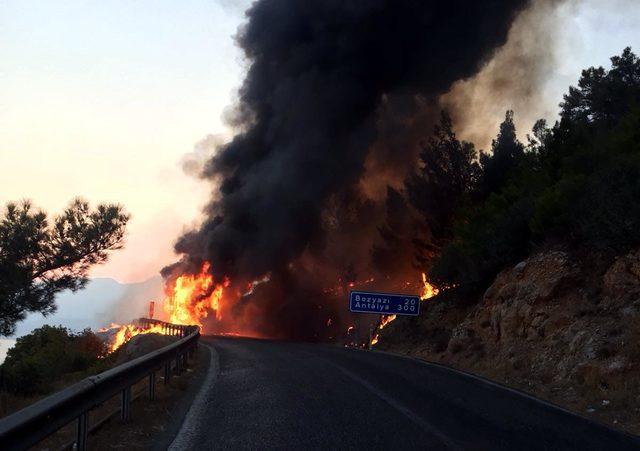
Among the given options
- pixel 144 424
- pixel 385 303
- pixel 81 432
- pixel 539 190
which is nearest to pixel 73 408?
pixel 81 432

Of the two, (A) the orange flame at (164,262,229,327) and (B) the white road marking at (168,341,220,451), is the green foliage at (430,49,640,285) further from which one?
(A) the orange flame at (164,262,229,327)

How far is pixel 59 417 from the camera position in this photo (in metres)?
4.54

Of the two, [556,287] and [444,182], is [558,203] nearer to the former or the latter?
[556,287]

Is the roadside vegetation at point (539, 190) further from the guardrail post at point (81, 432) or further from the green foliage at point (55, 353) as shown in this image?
the green foliage at point (55, 353)

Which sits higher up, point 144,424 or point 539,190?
point 539,190

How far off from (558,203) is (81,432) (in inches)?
595

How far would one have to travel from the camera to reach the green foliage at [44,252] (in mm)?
22656

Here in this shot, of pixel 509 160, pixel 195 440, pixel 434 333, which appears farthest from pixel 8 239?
pixel 509 160

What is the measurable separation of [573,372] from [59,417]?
9.50m

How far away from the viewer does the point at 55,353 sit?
30.0 metres

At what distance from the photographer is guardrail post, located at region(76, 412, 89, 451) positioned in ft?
16.6

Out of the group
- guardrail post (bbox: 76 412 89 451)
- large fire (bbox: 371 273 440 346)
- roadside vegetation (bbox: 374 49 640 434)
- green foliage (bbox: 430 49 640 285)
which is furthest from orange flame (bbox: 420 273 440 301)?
guardrail post (bbox: 76 412 89 451)

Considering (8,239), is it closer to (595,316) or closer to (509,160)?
(595,316)

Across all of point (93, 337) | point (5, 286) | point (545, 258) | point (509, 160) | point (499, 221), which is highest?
point (509, 160)
